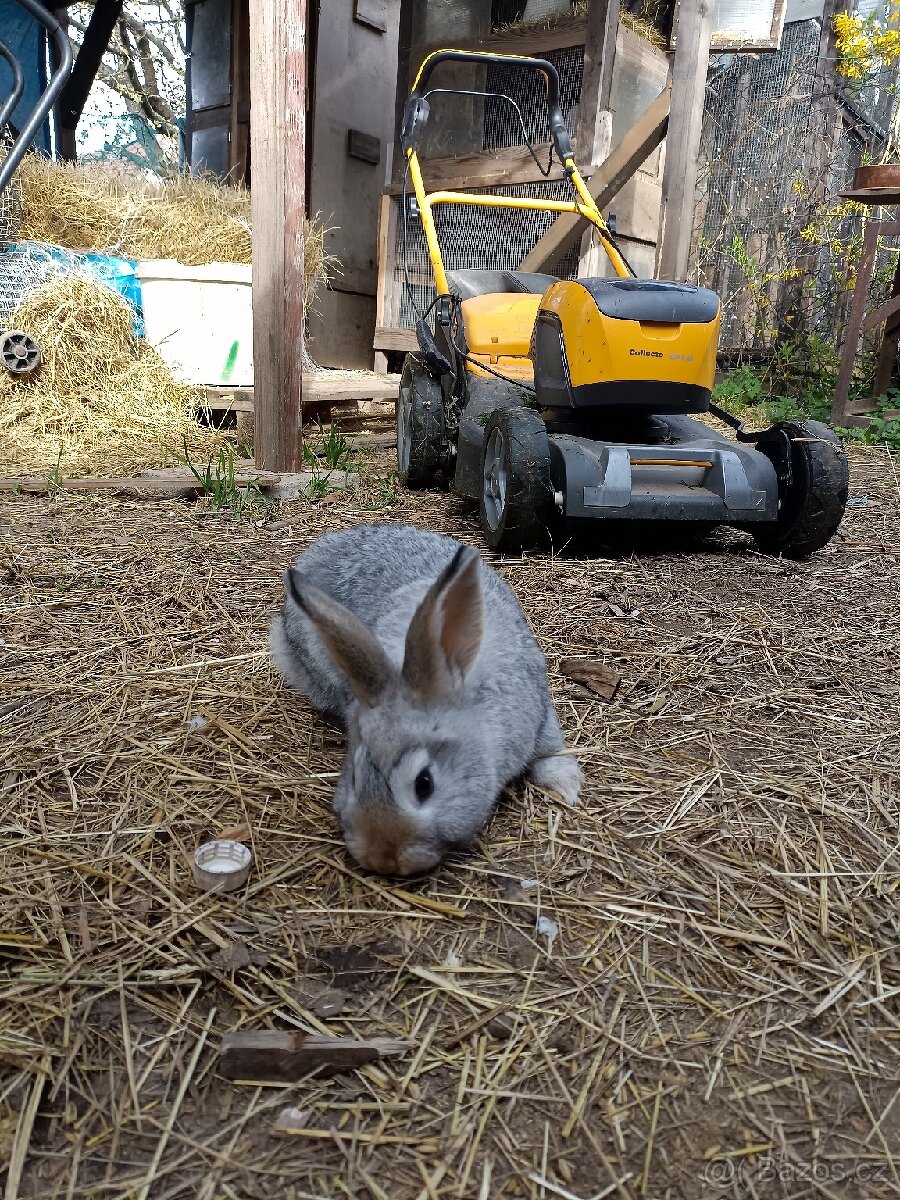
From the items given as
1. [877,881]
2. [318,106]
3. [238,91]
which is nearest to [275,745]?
[877,881]

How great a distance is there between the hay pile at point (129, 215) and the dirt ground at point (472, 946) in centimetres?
450

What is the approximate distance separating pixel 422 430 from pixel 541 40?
3.51 meters

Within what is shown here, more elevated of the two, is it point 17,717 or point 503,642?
point 503,642

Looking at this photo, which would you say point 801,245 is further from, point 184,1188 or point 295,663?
point 184,1188

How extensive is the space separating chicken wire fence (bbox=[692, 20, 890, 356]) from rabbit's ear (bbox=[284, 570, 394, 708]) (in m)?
7.63

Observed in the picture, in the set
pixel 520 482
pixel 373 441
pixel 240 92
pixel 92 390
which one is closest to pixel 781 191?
pixel 373 441

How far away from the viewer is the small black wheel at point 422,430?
467 cm

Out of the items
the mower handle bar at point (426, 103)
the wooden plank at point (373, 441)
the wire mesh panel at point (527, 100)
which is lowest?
the wooden plank at point (373, 441)

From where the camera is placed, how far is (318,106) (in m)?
8.23

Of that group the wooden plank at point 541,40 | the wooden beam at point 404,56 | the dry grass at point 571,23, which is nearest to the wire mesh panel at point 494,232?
the wooden beam at point 404,56

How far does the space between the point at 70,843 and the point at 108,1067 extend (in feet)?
1.98

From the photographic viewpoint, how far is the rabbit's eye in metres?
1.65

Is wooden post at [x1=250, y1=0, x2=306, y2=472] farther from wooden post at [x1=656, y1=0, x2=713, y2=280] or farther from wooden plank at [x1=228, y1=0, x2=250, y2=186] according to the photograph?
wooden plank at [x1=228, y1=0, x2=250, y2=186]

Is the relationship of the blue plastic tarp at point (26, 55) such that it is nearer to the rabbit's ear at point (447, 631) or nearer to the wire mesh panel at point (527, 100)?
the wire mesh panel at point (527, 100)
